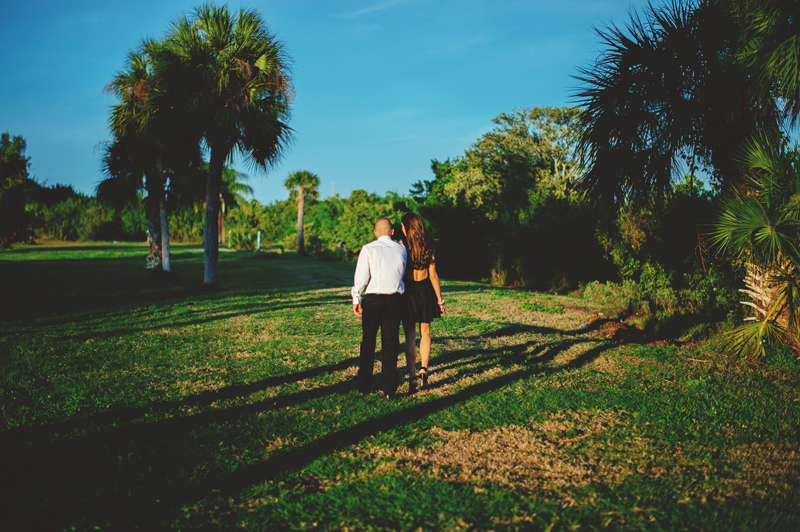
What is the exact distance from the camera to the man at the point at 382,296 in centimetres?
505

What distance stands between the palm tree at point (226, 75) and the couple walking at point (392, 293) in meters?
10.9

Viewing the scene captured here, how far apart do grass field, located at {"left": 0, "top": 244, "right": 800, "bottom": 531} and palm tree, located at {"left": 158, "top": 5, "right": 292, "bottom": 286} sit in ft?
27.5

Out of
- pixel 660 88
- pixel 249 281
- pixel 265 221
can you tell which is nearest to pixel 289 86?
pixel 249 281

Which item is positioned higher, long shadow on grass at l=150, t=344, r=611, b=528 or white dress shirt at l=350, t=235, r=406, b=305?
white dress shirt at l=350, t=235, r=406, b=305

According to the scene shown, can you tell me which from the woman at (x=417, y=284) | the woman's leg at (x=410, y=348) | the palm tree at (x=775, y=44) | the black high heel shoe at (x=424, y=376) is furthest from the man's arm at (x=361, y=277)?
the palm tree at (x=775, y=44)

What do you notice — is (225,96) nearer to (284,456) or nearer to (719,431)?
(284,456)

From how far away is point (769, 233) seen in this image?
19.6 ft

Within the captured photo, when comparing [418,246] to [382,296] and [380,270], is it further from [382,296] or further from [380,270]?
[382,296]

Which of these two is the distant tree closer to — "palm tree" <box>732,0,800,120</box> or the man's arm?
the man's arm

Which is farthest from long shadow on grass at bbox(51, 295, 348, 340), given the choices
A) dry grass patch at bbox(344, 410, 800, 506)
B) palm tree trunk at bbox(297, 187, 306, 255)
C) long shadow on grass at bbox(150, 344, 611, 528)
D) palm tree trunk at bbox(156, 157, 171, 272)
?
palm tree trunk at bbox(297, 187, 306, 255)

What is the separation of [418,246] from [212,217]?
11.8 meters

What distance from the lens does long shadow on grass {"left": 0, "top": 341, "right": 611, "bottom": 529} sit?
3.05 meters

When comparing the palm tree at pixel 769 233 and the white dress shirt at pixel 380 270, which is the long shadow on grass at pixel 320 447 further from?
the palm tree at pixel 769 233

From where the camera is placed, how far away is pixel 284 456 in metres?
3.87
